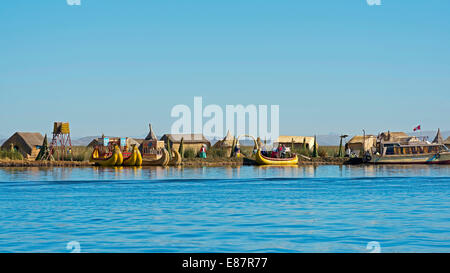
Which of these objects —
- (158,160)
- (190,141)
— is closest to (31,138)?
(158,160)

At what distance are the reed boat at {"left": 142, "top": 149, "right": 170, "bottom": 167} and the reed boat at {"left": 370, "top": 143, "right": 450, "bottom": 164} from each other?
22849mm

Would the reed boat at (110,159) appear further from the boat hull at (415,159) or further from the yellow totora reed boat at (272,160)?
the boat hull at (415,159)

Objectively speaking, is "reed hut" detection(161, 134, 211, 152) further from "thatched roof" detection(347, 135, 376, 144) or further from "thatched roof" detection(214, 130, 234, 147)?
"thatched roof" detection(347, 135, 376, 144)

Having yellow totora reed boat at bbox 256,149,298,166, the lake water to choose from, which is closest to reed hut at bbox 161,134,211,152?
yellow totora reed boat at bbox 256,149,298,166

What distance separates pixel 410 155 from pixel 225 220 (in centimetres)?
5430

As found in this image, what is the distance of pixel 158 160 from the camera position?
209ft

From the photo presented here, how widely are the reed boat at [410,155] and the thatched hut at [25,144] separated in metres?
37.2

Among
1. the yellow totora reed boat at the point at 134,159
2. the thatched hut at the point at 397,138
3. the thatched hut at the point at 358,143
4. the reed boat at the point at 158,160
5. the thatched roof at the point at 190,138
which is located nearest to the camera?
the yellow totora reed boat at the point at 134,159

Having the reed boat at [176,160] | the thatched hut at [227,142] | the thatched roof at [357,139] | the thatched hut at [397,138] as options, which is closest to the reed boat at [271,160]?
the reed boat at [176,160]

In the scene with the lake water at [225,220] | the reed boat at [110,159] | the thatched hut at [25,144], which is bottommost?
the lake water at [225,220]

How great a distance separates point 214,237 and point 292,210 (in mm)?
6374

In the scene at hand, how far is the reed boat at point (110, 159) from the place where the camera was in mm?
61594
